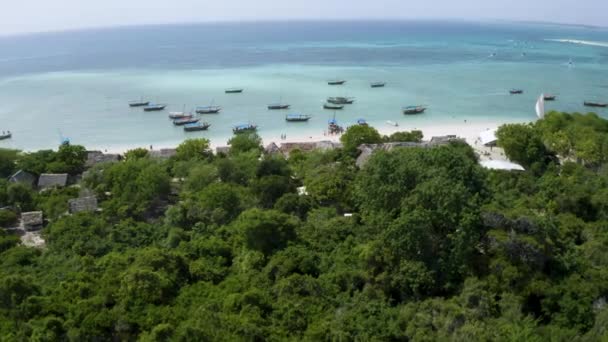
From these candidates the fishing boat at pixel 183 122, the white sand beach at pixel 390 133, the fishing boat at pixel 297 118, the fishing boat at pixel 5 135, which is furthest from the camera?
the fishing boat at pixel 297 118

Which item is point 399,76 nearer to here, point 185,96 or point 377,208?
point 185,96

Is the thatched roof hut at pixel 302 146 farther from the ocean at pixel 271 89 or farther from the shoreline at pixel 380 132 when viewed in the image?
the ocean at pixel 271 89

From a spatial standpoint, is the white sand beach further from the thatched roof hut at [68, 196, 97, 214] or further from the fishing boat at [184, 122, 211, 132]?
the thatched roof hut at [68, 196, 97, 214]

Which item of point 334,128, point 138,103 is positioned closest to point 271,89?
point 138,103

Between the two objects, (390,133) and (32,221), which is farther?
(390,133)

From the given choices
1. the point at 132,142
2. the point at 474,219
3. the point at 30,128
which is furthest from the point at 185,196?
the point at 30,128

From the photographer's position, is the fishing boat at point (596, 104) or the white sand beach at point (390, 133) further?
the fishing boat at point (596, 104)

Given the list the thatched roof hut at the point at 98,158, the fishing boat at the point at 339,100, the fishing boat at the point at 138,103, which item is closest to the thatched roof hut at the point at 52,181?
the thatched roof hut at the point at 98,158

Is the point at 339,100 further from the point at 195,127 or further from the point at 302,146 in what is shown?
the point at 302,146
